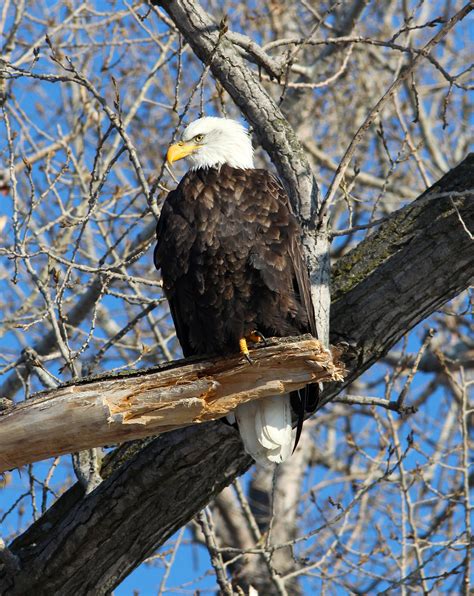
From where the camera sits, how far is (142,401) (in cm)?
344

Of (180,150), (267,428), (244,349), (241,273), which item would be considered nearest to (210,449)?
(267,428)

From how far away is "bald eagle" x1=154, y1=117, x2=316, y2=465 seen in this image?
154 inches

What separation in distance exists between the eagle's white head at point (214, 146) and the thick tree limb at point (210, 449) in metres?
0.77

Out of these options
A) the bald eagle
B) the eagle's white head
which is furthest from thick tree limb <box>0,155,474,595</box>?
the eagle's white head

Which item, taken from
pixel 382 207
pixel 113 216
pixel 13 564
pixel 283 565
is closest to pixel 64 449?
pixel 13 564

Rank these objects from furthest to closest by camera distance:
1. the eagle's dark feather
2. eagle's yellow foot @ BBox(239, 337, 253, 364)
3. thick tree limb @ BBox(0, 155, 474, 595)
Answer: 1. the eagle's dark feather
2. thick tree limb @ BBox(0, 155, 474, 595)
3. eagle's yellow foot @ BBox(239, 337, 253, 364)

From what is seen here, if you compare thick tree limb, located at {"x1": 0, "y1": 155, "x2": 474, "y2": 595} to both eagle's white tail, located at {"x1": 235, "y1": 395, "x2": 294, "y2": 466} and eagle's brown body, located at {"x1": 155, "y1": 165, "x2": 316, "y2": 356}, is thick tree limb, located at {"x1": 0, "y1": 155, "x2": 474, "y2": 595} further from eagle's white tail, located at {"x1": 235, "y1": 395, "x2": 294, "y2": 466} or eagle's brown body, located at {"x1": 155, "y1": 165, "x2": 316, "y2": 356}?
eagle's brown body, located at {"x1": 155, "y1": 165, "x2": 316, "y2": 356}

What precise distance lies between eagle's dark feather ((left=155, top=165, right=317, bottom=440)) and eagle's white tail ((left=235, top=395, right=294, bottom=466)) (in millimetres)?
77

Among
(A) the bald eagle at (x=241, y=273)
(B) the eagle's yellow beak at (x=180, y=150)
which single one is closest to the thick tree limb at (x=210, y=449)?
(A) the bald eagle at (x=241, y=273)

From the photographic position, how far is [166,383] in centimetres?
350

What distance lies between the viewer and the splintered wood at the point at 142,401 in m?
3.37

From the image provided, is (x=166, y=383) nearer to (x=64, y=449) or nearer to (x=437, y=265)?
(x=64, y=449)

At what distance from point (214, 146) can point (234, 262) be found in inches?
30.9

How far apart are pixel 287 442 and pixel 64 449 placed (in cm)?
112
